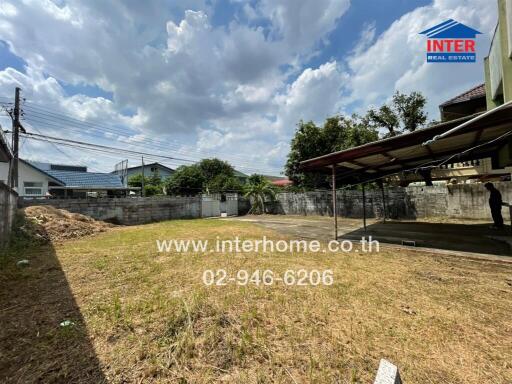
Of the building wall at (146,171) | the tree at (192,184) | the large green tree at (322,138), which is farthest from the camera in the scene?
the building wall at (146,171)

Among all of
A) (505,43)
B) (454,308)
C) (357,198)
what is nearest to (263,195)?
(357,198)

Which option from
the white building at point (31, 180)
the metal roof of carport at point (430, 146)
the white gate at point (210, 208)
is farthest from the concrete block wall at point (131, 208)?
the white building at point (31, 180)

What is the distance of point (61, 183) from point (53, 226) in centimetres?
1446

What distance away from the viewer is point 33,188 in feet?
56.4

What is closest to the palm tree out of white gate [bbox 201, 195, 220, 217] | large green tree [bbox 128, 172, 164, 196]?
white gate [bbox 201, 195, 220, 217]

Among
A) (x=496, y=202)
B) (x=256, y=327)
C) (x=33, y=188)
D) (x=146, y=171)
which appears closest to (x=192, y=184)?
(x=33, y=188)

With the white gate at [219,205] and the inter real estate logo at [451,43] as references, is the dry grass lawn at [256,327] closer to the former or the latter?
the inter real estate logo at [451,43]

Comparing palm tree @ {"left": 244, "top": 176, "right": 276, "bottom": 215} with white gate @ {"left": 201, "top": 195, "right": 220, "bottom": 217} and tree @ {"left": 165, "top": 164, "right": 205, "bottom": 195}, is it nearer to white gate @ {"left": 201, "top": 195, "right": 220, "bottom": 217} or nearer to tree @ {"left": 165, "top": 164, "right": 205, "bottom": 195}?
white gate @ {"left": 201, "top": 195, "right": 220, "bottom": 217}

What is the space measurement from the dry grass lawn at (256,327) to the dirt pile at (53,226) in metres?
3.78

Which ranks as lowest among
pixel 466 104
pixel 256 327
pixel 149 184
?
pixel 256 327

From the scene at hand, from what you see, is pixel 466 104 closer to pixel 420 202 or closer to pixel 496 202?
pixel 420 202

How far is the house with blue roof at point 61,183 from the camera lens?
17000mm

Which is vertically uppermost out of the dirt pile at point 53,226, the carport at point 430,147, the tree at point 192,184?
the tree at point 192,184

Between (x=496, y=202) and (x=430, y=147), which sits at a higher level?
(x=430, y=147)
